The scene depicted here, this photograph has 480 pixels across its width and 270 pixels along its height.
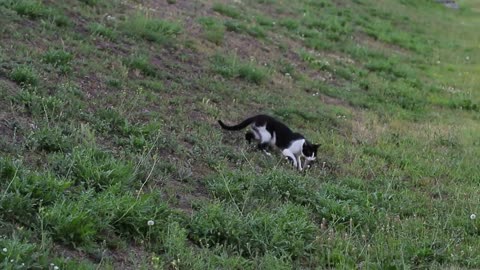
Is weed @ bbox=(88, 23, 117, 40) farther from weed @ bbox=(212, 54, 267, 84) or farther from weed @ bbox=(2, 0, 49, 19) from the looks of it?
weed @ bbox=(212, 54, 267, 84)

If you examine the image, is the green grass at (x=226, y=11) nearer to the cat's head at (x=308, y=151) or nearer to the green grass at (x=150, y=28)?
the green grass at (x=150, y=28)

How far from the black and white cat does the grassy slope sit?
0.60 feet

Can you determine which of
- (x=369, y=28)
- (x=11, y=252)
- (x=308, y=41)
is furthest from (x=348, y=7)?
(x=11, y=252)

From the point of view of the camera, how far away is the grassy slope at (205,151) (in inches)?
191

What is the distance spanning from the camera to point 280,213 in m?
5.79

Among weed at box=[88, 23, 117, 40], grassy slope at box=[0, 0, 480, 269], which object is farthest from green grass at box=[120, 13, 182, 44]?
weed at box=[88, 23, 117, 40]

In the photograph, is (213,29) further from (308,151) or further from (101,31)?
(308,151)

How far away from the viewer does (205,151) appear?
23.9ft

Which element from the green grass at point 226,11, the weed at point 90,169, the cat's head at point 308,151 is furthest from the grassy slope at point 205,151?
the green grass at point 226,11

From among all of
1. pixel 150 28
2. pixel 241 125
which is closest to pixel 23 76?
pixel 241 125

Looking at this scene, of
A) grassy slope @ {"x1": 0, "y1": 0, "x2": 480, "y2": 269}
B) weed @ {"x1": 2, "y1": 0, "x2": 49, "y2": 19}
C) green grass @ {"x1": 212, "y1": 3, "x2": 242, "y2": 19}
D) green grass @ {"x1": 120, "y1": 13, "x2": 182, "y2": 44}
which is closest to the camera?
grassy slope @ {"x1": 0, "y1": 0, "x2": 480, "y2": 269}

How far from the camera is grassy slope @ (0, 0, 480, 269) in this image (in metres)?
4.86

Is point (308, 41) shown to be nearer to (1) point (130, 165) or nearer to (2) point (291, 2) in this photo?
(2) point (291, 2)

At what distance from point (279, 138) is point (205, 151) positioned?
134cm
